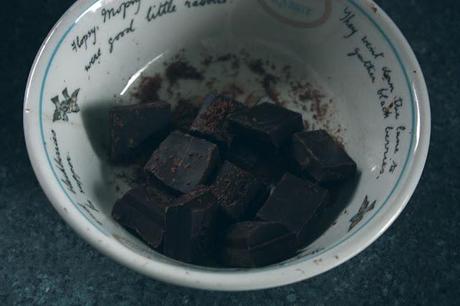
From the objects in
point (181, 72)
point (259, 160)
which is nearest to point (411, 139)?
point (259, 160)

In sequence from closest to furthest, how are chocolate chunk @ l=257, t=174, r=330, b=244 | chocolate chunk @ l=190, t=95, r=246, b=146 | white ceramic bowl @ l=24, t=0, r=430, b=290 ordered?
white ceramic bowl @ l=24, t=0, r=430, b=290 < chocolate chunk @ l=257, t=174, r=330, b=244 < chocolate chunk @ l=190, t=95, r=246, b=146

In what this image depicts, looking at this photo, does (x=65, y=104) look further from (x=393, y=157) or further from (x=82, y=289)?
(x=393, y=157)

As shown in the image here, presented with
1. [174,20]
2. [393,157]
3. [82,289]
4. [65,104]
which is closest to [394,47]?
[393,157]

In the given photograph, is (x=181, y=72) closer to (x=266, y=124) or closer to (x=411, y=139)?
(x=266, y=124)

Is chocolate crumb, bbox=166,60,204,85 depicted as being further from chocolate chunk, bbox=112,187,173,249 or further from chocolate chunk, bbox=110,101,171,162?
chocolate chunk, bbox=112,187,173,249

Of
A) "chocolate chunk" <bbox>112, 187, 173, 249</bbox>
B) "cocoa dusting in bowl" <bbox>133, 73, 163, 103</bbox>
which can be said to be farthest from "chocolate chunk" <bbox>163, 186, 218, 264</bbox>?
"cocoa dusting in bowl" <bbox>133, 73, 163, 103</bbox>

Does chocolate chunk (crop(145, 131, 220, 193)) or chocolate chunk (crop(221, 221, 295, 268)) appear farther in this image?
chocolate chunk (crop(145, 131, 220, 193))

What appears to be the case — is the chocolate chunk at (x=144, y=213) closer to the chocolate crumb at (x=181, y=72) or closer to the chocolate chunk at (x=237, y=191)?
the chocolate chunk at (x=237, y=191)
